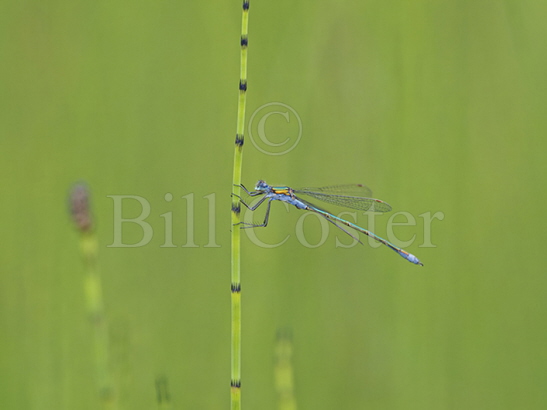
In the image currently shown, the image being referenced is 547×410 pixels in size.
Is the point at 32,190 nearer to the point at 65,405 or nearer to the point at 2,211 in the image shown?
the point at 2,211

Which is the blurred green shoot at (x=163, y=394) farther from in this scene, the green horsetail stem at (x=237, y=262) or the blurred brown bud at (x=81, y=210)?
the blurred brown bud at (x=81, y=210)

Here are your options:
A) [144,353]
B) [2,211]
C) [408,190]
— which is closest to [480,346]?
[408,190]

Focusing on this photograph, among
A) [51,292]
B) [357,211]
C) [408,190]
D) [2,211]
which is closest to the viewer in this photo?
[51,292]

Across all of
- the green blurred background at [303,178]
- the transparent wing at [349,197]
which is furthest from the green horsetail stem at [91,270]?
the transparent wing at [349,197]

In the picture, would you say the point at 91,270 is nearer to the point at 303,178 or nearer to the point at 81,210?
the point at 81,210

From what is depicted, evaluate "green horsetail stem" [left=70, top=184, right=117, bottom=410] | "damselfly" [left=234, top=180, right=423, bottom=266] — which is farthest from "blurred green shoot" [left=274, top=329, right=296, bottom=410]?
"damselfly" [left=234, top=180, right=423, bottom=266]

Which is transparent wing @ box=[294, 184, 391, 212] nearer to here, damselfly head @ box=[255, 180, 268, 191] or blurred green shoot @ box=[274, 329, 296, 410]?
damselfly head @ box=[255, 180, 268, 191]

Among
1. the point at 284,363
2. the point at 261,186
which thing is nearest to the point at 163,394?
the point at 284,363
